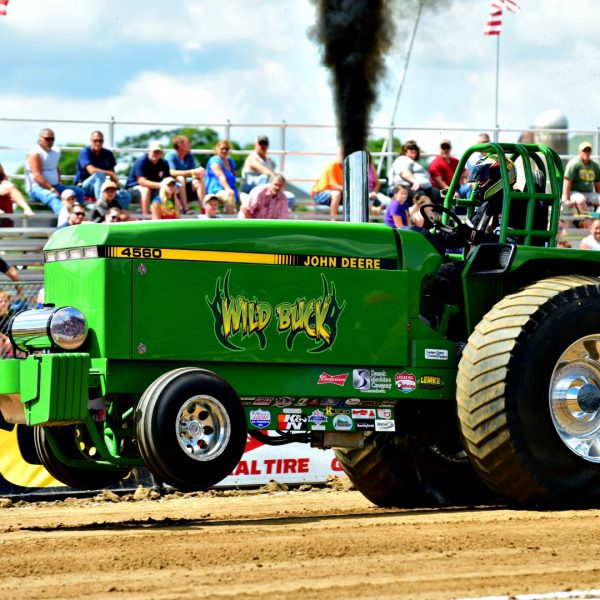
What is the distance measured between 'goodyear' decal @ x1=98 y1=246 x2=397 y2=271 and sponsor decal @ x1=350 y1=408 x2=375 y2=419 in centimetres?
86

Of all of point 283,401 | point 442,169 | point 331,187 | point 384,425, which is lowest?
point 384,425

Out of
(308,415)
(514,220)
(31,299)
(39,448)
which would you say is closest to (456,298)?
(514,220)

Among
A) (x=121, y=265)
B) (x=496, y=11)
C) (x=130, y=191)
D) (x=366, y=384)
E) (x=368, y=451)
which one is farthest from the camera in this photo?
(x=496, y=11)

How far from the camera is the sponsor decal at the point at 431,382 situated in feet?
26.3

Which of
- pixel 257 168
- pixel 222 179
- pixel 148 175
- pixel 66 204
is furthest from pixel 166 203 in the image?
pixel 257 168

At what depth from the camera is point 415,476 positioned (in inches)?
358

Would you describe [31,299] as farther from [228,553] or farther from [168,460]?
[228,553]

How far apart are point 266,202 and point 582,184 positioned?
582cm

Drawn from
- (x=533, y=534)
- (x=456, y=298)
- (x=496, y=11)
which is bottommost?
(x=533, y=534)

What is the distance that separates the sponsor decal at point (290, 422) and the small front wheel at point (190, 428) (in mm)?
464

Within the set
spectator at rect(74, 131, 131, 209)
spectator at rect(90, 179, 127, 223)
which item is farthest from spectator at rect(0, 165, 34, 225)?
spectator at rect(90, 179, 127, 223)

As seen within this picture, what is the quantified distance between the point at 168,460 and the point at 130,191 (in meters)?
9.35

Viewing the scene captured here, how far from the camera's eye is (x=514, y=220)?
8.53m

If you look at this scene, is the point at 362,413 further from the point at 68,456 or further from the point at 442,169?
the point at 442,169
